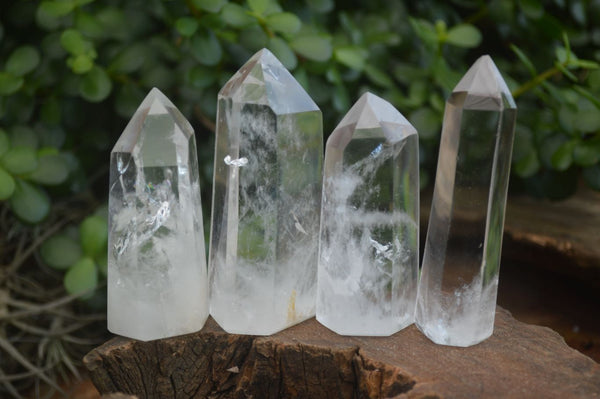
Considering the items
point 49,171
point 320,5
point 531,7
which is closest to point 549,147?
point 531,7

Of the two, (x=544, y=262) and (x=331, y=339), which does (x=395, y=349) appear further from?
(x=544, y=262)

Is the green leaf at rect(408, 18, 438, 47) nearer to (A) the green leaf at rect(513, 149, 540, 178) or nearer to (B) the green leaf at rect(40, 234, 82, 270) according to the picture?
(A) the green leaf at rect(513, 149, 540, 178)

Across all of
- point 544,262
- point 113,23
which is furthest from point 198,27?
point 544,262

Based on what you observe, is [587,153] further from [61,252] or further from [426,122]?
[61,252]

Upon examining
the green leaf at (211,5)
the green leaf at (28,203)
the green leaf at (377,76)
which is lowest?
the green leaf at (28,203)

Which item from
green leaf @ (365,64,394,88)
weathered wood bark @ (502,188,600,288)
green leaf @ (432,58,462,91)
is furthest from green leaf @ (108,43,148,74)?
weathered wood bark @ (502,188,600,288)

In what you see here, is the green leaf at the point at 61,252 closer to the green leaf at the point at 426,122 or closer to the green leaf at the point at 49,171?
the green leaf at the point at 49,171

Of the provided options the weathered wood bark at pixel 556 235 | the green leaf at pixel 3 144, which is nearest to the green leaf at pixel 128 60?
the green leaf at pixel 3 144
